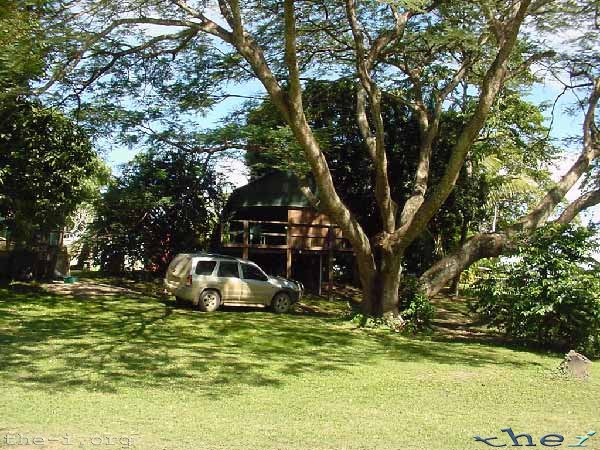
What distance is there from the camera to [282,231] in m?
25.3

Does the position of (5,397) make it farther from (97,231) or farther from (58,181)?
(97,231)

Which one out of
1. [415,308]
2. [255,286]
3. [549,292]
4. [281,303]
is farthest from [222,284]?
[549,292]

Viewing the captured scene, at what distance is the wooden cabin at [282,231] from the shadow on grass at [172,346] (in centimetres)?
387

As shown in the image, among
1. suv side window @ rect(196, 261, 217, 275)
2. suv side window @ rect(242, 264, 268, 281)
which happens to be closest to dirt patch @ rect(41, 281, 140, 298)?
suv side window @ rect(196, 261, 217, 275)

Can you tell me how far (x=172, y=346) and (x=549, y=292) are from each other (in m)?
8.32

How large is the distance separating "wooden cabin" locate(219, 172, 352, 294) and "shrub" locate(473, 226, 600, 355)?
7.98 m

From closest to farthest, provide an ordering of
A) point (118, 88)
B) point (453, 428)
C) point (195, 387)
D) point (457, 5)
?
point (453, 428) < point (195, 387) < point (457, 5) < point (118, 88)

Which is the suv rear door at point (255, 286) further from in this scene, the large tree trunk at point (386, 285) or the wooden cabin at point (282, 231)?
the large tree trunk at point (386, 285)

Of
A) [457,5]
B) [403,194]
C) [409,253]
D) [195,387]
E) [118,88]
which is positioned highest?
[457,5]

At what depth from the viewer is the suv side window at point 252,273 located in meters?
19.3

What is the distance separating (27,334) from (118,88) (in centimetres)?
750

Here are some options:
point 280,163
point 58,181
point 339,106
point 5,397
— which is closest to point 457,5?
point 280,163

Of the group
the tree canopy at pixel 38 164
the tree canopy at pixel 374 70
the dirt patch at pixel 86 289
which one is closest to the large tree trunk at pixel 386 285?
the tree canopy at pixel 374 70

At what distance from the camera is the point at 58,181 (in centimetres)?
1784
